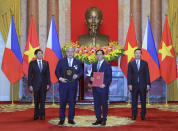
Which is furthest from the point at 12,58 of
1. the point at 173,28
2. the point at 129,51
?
the point at 173,28

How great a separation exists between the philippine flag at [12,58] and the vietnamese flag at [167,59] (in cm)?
487

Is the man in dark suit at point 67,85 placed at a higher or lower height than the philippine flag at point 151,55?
lower

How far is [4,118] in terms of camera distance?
6.97 metres

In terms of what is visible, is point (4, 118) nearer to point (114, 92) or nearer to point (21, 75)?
point (21, 75)

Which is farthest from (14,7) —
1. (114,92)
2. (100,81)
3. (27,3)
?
(100,81)

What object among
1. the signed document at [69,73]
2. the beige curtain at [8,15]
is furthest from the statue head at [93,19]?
the signed document at [69,73]

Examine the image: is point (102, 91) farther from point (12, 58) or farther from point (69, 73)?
point (12, 58)

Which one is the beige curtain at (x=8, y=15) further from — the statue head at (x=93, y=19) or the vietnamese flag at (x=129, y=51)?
the vietnamese flag at (x=129, y=51)

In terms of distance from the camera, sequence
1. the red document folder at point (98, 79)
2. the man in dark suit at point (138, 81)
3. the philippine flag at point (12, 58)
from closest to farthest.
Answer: the red document folder at point (98, 79) < the man in dark suit at point (138, 81) < the philippine flag at point (12, 58)

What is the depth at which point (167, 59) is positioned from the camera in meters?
10.3

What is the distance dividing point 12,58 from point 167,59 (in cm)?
529

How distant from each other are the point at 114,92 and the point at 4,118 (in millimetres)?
5076

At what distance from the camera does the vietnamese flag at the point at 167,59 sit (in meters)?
10.3

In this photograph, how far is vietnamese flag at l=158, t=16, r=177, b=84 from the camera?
1028cm
